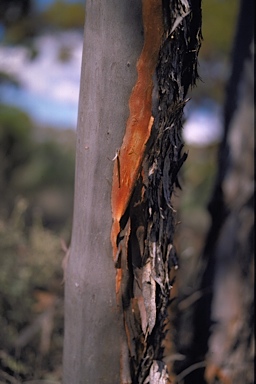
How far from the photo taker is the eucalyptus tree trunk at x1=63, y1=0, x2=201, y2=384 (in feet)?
4.70

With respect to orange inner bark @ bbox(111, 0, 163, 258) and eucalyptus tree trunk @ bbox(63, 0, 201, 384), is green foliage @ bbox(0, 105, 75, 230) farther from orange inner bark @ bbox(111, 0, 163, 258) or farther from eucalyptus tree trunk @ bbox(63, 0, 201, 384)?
orange inner bark @ bbox(111, 0, 163, 258)

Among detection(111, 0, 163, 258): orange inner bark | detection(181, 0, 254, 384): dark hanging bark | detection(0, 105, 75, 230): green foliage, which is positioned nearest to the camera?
detection(111, 0, 163, 258): orange inner bark

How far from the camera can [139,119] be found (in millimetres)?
1451

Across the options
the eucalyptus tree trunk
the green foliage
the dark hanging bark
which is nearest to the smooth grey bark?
the eucalyptus tree trunk

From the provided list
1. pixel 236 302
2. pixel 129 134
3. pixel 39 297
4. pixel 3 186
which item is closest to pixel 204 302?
pixel 236 302

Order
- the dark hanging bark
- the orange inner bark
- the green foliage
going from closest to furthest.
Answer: the orange inner bark → the dark hanging bark → the green foliage

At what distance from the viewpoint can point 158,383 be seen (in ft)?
5.37

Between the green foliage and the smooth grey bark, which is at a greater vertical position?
the green foliage

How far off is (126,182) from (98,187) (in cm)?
8

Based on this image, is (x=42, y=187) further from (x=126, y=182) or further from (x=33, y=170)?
(x=126, y=182)

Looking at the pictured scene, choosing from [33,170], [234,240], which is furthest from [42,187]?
[234,240]

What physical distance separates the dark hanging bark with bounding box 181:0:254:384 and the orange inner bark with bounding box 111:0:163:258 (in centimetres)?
190

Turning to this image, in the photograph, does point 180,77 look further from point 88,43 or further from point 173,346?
point 173,346

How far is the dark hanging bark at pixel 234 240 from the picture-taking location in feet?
10.6
